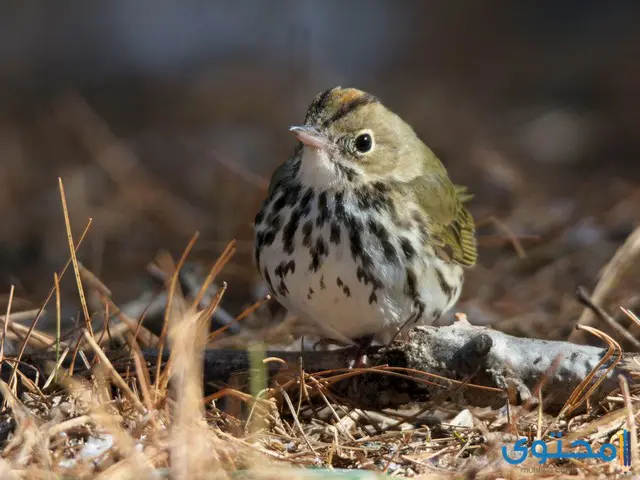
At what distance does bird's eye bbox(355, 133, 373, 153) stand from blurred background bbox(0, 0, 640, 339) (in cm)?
117

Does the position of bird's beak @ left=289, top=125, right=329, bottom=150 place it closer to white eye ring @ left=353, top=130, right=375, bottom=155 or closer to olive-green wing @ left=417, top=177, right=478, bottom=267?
white eye ring @ left=353, top=130, right=375, bottom=155

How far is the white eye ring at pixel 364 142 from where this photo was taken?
308 cm

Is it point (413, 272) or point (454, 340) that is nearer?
point (454, 340)

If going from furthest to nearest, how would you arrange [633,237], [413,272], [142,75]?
[142,75], [633,237], [413,272]

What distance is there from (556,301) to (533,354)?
1426mm

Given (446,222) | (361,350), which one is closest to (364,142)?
(446,222)

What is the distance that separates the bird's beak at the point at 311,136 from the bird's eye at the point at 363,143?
139 millimetres

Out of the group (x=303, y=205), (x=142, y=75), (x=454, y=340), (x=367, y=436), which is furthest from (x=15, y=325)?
(x=142, y=75)

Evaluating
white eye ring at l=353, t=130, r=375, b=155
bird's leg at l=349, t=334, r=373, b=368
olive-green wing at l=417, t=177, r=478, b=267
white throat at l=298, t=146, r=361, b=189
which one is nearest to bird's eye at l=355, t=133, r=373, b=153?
white eye ring at l=353, t=130, r=375, b=155

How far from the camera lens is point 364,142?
3.10 meters

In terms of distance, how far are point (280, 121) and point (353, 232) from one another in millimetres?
3941

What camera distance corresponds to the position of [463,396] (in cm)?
276

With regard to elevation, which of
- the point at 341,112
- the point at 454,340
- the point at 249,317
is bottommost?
the point at 249,317

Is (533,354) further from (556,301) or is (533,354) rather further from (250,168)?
(250,168)
